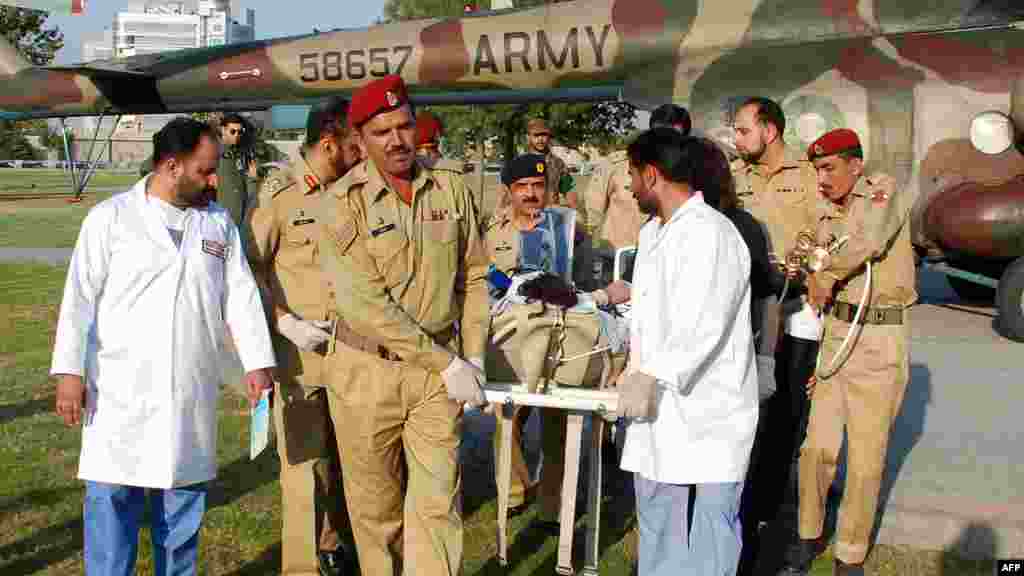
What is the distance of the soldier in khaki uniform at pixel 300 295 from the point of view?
4.29m

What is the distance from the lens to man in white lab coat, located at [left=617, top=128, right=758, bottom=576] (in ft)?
10.3

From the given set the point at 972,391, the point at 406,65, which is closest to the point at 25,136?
the point at 406,65

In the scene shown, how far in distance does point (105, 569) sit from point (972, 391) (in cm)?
626

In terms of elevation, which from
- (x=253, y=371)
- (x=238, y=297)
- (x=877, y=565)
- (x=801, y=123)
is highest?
(x=801, y=123)

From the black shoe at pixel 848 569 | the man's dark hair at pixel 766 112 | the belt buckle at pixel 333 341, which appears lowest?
the black shoe at pixel 848 569

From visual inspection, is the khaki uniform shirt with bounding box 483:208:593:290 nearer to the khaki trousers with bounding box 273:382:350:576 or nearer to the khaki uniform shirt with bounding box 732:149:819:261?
the khaki uniform shirt with bounding box 732:149:819:261

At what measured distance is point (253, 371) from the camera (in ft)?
12.3

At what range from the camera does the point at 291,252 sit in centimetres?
432

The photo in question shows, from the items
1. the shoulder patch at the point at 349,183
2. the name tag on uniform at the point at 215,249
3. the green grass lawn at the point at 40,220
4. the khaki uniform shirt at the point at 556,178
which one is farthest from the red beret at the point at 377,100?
the green grass lawn at the point at 40,220

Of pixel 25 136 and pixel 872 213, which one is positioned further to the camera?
pixel 25 136

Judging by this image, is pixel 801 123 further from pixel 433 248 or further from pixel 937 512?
pixel 433 248

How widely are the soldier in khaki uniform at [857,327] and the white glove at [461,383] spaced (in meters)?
1.64

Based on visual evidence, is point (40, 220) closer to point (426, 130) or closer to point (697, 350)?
point (426, 130)

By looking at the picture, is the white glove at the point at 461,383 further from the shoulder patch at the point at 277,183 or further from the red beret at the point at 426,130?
the red beret at the point at 426,130
